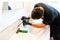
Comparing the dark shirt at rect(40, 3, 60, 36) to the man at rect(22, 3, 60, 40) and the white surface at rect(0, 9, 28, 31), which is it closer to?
the man at rect(22, 3, 60, 40)

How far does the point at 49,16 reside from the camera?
4.13 feet

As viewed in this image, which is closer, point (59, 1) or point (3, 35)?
point (3, 35)

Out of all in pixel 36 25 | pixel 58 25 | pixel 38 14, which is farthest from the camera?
pixel 36 25

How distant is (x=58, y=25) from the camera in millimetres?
1381

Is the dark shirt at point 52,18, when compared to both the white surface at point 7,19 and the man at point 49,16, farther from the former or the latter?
the white surface at point 7,19

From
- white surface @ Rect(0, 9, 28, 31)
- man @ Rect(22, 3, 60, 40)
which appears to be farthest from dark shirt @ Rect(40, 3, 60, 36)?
white surface @ Rect(0, 9, 28, 31)

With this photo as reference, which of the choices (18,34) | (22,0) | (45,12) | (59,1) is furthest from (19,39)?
(59,1)

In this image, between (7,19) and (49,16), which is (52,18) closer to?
(49,16)

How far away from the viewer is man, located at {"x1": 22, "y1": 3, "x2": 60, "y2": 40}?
1.18 metres

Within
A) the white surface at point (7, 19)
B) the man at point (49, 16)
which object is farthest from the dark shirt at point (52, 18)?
the white surface at point (7, 19)

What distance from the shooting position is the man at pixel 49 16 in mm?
1177

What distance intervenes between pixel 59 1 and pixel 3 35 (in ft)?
5.60

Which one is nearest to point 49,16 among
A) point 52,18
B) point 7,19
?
point 52,18

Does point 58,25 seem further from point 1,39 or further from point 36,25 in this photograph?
point 1,39
